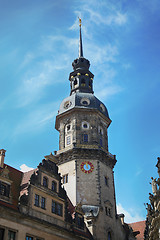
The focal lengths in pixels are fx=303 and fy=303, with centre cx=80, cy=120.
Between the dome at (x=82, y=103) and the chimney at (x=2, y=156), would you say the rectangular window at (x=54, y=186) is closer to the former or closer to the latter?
the chimney at (x=2, y=156)

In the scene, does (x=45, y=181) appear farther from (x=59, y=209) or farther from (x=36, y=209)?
(x=36, y=209)

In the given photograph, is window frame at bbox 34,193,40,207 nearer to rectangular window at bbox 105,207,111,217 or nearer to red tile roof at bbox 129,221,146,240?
rectangular window at bbox 105,207,111,217

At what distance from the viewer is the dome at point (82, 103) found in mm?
45312

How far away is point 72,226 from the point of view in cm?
3127

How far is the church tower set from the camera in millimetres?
37600

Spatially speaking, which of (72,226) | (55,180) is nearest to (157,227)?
(72,226)

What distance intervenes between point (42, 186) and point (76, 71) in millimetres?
27052

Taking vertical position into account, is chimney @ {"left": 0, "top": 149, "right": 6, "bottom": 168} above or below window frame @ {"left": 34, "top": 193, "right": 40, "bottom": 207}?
above

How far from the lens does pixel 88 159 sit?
4084cm

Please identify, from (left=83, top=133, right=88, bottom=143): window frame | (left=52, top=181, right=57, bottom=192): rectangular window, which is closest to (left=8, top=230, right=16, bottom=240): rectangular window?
(left=52, top=181, right=57, bottom=192): rectangular window

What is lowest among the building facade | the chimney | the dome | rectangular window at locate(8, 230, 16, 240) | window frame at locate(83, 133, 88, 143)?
rectangular window at locate(8, 230, 16, 240)

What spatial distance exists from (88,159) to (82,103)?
9.23 meters

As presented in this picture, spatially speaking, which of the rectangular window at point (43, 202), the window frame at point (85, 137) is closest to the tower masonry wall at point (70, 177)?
the window frame at point (85, 137)

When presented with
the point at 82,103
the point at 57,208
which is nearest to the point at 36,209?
the point at 57,208
